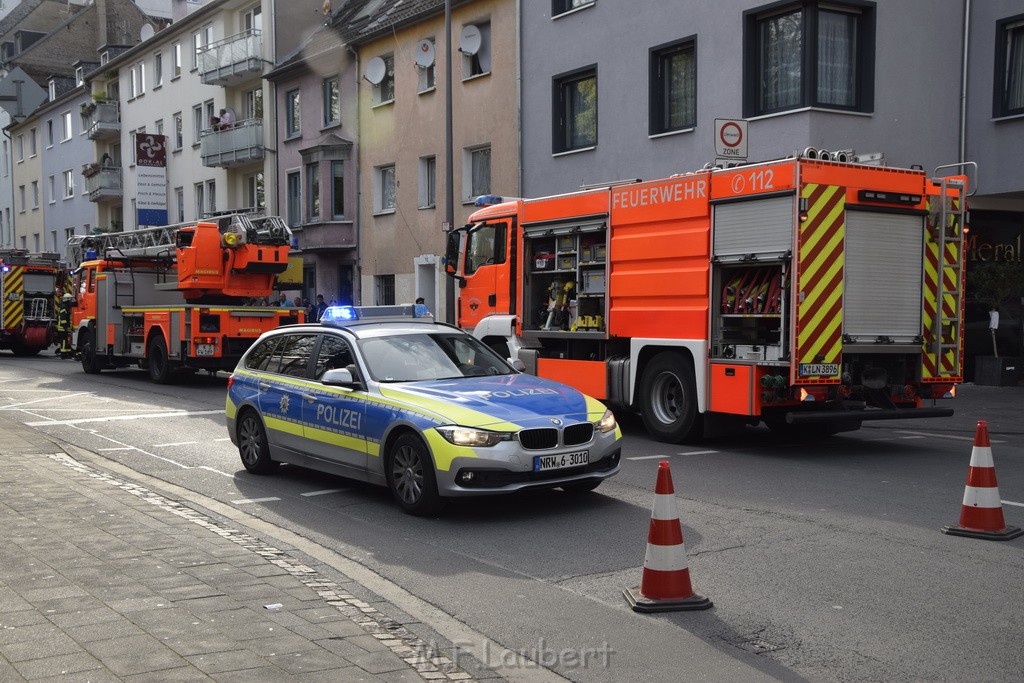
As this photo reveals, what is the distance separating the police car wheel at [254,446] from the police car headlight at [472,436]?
288 centimetres

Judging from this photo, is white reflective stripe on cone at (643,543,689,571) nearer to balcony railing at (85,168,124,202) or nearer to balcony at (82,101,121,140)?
balcony railing at (85,168,124,202)

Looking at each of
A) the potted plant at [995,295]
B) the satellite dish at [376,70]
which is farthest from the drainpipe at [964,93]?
the satellite dish at [376,70]

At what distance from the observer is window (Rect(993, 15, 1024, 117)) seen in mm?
18891

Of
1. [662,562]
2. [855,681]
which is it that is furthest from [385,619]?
[855,681]

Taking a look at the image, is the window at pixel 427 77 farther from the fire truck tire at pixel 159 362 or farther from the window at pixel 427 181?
the fire truck tire at pixel 159 362

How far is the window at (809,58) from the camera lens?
1823 cm

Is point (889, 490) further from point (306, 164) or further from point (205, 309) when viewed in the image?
point (306, 164)

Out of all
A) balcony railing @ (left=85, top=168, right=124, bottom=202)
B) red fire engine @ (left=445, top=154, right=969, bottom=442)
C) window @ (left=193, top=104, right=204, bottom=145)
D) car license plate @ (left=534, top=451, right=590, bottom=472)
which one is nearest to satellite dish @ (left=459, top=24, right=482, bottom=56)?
red fire engine @ (left=445, top=154, right=969, bottom=442)

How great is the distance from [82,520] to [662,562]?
426 cm

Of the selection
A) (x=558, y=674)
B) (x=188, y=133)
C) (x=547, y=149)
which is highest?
(x=188, y=133)

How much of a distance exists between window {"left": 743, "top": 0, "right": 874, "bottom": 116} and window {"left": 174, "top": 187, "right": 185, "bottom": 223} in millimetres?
32136

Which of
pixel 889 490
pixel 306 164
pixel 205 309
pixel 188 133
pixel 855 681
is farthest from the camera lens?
pixel 188 133

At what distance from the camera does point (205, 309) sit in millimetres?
20031

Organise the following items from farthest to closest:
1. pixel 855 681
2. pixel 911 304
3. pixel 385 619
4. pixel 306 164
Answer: pixel 306 164 < pixel 911 304 < pixel 385 619 < pixel 855 681
